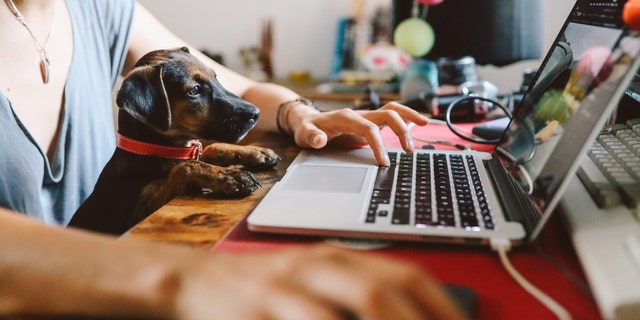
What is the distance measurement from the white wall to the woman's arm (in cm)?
252

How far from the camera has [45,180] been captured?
102 cm

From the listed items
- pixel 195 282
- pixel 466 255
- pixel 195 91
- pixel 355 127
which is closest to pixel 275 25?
pixel 195 91

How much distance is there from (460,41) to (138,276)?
61.8 inches

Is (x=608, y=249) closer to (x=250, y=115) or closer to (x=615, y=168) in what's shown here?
(x=615, y=168)

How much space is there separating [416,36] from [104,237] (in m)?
1.46

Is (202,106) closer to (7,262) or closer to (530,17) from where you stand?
(7,262)

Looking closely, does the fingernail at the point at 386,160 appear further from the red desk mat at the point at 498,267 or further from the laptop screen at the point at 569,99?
the red desk mat at the point at 498,267

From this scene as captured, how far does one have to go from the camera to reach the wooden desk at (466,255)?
0.54 m

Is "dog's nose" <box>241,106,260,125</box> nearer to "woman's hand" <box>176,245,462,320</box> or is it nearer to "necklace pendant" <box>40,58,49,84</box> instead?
"necklace pendant" <box>40,58,49,84</box>

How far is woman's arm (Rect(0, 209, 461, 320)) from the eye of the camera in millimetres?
400

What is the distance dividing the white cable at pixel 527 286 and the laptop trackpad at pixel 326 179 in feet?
0.79

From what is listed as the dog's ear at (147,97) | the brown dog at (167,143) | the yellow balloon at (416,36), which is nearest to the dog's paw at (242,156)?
the brown dog at (167,143)

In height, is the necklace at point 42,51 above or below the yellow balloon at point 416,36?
above

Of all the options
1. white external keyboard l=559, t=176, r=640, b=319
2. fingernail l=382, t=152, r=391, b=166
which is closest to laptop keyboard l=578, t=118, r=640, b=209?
white external keyboard l=559, t=176, r=640, b=319
